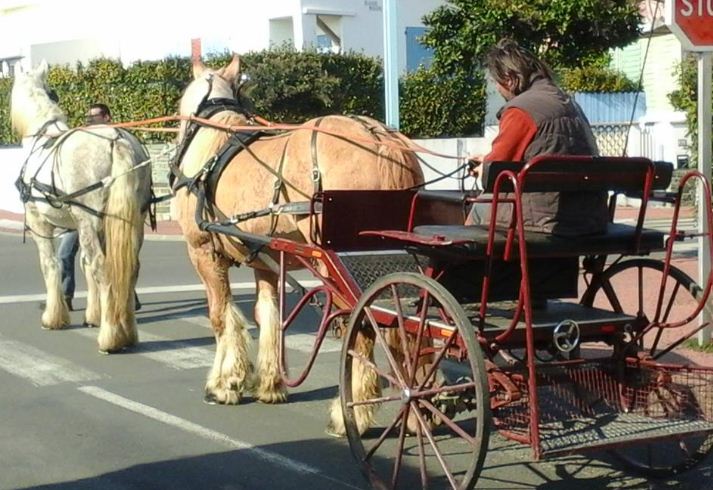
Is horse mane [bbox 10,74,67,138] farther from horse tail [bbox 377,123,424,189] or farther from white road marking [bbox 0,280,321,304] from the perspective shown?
horse tail [bbox 377,123,424,189]

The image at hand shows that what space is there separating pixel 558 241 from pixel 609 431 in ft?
2.99

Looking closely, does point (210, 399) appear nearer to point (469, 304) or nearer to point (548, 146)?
point (469, 304)

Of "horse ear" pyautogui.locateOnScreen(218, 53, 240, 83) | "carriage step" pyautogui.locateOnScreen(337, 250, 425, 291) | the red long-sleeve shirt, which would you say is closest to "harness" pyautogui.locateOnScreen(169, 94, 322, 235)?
"horse ear" pyautogui.locateOnScreen(218, 53, 240, 83)

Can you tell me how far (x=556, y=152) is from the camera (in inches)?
220

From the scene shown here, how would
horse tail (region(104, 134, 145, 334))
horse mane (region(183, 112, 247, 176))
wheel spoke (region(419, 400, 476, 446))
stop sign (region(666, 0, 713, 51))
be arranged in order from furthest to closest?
horse tail (region(104, 134, 145, 334)) → stop sign (region(666, 0, 713, 51)) → horse mane (region(183, 112, 247, 176)) → wheel spoke (region(419, 400, 476, 446))

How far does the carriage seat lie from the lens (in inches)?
207

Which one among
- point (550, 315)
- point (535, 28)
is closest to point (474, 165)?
point (550, 315)

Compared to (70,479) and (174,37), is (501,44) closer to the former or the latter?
(70,479)

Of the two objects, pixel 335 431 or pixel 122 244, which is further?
pixel 122 244

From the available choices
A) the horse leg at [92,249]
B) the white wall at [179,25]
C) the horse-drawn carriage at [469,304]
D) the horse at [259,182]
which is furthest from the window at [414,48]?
the horse-drawn carriage at [469,304]

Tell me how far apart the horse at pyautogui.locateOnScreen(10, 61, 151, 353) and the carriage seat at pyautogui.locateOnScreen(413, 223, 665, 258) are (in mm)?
4771

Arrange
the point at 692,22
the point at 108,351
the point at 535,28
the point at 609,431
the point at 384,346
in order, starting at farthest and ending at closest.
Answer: the point at 535,28 → the point at 108,351 → the point at 692,22 → the point at 384,346 → the point at 609,431

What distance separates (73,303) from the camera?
12742mm

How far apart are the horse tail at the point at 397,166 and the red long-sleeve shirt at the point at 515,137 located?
1.35 meters
